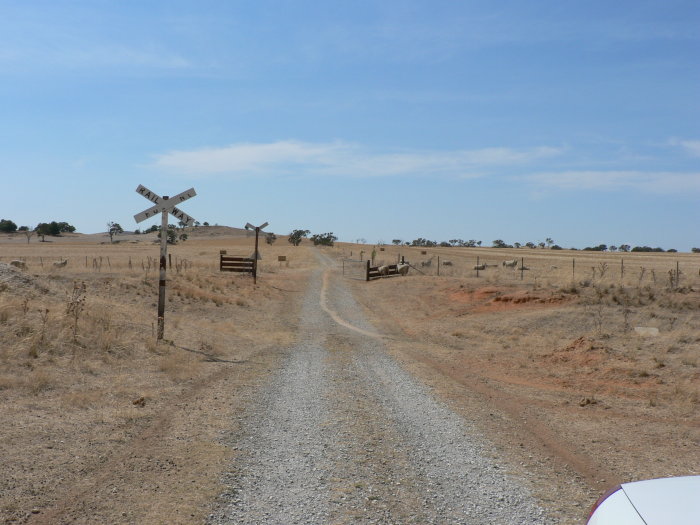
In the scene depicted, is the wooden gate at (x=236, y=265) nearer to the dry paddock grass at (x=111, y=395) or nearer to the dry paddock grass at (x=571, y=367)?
the dry paddock grass at (x=571, y=367)

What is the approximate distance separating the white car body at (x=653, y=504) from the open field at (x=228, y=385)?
2.63 m

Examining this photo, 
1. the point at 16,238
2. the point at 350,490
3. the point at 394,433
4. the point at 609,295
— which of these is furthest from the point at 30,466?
the point at 16,238

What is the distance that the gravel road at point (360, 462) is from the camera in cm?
548

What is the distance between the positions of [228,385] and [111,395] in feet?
7.11

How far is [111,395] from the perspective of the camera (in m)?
9.42

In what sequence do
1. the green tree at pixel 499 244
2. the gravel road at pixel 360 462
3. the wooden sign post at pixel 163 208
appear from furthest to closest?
the green tree at pixel 499 244, the wooden sign post at pixel 163 208, the gravel road at pixel 360 462

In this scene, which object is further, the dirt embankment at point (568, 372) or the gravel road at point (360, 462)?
the dirt embankment at point (568, 372)

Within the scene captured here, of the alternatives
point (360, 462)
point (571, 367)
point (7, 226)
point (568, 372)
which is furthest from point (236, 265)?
point (7, 226)

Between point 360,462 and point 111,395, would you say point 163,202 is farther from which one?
point 360,462

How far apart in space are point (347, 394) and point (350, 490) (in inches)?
177

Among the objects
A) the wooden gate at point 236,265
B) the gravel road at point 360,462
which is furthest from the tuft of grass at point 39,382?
the wooden gate at point 236,265

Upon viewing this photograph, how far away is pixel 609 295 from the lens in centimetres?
2327

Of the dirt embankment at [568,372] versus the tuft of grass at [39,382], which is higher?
the tuft of grass at [39,382]

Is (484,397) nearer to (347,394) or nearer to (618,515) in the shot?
(347,394)
